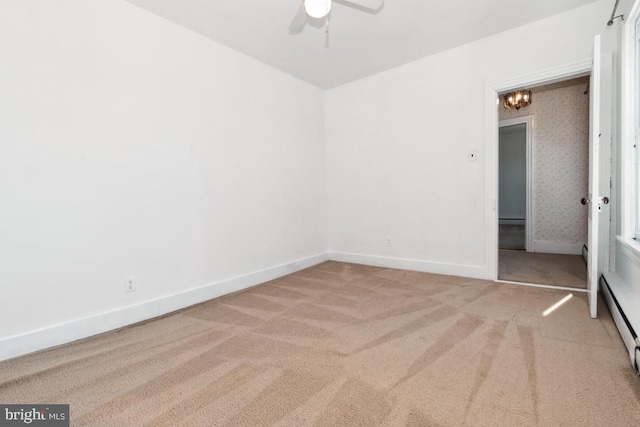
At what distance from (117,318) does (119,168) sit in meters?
1.19

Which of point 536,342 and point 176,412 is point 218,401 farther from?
point 536,342

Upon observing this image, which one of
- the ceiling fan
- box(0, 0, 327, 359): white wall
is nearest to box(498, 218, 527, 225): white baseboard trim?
box(0, 0, 327, 359): white wall

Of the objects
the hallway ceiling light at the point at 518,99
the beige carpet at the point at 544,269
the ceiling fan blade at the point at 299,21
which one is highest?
the ceiling fan blade at the point at 299,21

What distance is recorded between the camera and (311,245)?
424 cm

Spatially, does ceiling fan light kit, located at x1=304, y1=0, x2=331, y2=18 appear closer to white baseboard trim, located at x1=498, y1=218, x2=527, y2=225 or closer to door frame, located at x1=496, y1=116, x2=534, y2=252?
door frame, located at x1=496, y1=116, x2=534, y2=252

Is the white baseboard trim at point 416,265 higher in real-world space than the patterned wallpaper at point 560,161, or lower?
lower

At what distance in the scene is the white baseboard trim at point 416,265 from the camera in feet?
10.9

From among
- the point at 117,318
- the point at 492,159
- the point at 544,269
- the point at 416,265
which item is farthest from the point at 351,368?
the point at 544,269

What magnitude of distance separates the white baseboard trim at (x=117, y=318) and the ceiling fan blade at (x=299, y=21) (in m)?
2.57

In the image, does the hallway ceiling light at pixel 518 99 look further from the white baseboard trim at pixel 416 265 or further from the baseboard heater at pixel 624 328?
the baseboard heater at pixel 624 328

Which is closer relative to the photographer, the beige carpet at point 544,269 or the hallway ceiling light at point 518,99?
the beige carpet at point 544,269

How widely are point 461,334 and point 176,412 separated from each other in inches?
70.2

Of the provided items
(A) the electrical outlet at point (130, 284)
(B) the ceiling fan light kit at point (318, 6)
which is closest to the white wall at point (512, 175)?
(B) the ceiling fan light kit at point (318, 6)

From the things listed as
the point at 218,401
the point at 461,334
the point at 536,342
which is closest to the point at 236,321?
the point at 218,401
